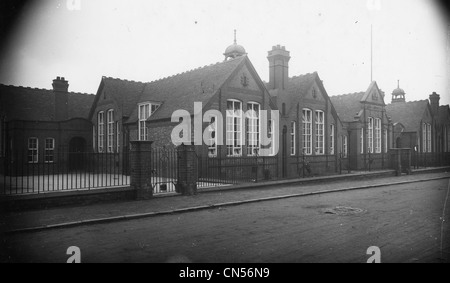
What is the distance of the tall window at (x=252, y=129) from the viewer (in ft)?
71.2

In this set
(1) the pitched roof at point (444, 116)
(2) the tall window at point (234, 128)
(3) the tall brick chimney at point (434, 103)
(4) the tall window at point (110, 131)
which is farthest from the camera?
(1) the pitched roof at point (444, 116)

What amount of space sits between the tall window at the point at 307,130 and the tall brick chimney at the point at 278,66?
3.25 metres

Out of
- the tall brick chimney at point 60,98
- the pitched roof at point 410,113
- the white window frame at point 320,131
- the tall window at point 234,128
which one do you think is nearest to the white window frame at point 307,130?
the white window frame at point 320,131

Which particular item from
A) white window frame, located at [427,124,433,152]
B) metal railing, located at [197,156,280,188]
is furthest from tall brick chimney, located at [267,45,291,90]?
white window frame, located at [427,124,433,152]

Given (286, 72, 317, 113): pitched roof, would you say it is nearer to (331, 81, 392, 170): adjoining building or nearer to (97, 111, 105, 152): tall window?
(331, 81, 392, 170): adjoining building

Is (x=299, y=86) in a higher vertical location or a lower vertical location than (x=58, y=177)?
higher

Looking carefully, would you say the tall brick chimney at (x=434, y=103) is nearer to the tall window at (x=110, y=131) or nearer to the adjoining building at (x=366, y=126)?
the adjoining building at (x=366, y=126)

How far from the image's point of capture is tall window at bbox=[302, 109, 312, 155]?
1014 inches

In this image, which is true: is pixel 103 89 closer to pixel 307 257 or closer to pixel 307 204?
pixel 307 204

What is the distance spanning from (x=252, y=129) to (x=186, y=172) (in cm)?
918

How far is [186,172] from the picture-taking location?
1370 cm

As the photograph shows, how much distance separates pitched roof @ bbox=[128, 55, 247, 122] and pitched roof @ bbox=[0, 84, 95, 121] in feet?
24.9

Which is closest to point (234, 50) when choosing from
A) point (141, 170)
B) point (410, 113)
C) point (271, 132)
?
point (271, 132)

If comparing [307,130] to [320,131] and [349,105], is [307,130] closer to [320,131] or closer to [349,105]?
[320,131]
